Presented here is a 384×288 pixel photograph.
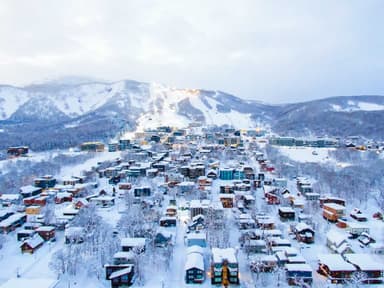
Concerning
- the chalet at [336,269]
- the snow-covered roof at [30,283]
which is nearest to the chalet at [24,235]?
the snow-covered roof at [30,283]

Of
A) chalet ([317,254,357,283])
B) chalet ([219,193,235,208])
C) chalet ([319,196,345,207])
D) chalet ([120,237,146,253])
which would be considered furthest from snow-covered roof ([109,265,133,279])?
chalet ([319,196,345,207])

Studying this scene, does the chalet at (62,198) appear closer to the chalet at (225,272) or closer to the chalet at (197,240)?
the chalet at (197,240)

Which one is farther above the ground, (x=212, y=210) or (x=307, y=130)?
(x=307, y=130)

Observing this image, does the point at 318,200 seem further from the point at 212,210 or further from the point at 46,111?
the point at 46,111

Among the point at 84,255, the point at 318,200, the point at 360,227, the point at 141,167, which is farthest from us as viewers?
the point at 141,167

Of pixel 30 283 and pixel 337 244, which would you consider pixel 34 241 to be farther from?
pixel 337 244

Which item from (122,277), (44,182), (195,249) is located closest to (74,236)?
(122,277)

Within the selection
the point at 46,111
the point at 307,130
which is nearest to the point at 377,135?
the point at 307,130
